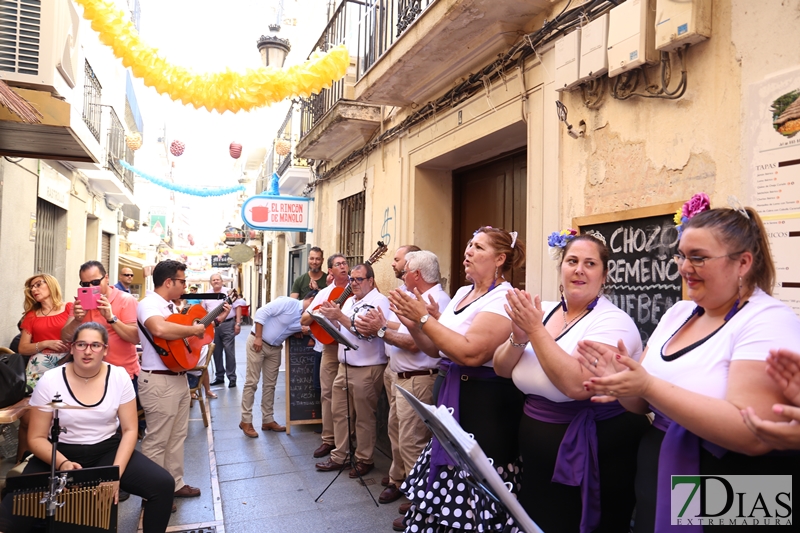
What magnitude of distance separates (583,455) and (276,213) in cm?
921

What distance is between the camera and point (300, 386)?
266 inches

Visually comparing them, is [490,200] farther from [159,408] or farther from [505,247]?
[159,408]

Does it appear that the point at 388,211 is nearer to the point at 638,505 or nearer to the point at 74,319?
the point at 74,319

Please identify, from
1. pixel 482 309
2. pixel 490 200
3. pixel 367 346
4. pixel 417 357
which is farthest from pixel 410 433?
pixel 490 200

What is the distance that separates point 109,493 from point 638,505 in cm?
276

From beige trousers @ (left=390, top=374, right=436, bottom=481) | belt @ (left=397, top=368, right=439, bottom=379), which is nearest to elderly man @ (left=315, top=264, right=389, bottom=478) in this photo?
belt @ (left=397, top=368, right=439, bottom=379)

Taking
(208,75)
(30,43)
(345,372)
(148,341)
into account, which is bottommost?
(345,372)

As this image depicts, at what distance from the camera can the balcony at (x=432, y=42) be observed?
4398 mm

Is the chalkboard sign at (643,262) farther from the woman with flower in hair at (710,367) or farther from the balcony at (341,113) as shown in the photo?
the balcony at (341,113)

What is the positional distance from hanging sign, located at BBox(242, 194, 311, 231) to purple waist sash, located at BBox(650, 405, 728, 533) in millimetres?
8923

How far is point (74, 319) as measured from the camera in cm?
459

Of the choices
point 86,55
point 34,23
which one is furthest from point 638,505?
point 86,55

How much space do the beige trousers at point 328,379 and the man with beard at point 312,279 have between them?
1610 millimetres

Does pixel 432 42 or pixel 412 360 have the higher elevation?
pixel 432 42
